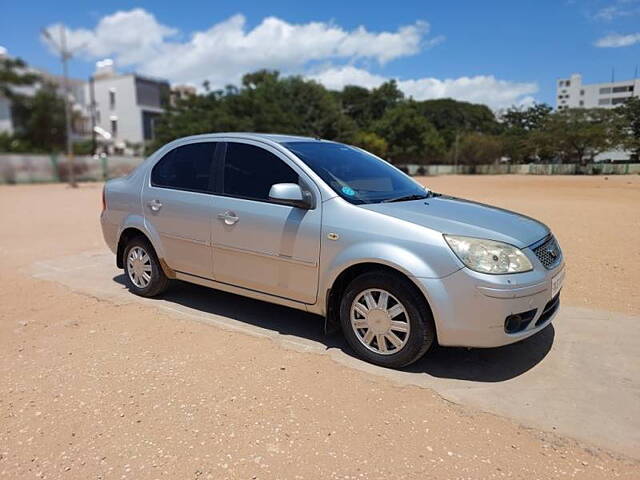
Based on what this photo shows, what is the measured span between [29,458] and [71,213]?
1277 centimetres

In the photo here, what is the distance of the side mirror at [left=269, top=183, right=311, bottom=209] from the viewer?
372 cm

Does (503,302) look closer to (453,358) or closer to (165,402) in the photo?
(453,358)

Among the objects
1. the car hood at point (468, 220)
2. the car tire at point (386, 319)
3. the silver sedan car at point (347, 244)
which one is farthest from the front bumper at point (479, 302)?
the car hood at point (468, 220)

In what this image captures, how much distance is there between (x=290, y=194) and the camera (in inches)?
147

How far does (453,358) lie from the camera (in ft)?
12.6

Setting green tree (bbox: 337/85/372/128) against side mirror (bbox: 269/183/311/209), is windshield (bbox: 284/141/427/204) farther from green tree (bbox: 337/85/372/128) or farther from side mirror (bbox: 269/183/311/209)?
green tree (bbox: 337/85/372/128)

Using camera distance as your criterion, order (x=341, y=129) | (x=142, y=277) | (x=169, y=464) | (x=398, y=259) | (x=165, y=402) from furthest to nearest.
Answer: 1. (x=341, y=129)
2. (x=142, y=277)
3. (x=398, y=259)
4. (x=165, y=402)
5. (x=169, y=464)

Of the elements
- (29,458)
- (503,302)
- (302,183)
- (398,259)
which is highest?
(302,183)

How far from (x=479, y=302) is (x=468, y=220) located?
0.68 metres

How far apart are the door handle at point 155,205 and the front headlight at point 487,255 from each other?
3.02 m

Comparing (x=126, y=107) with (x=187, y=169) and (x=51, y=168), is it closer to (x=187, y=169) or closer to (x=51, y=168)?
(x=51, y=168)

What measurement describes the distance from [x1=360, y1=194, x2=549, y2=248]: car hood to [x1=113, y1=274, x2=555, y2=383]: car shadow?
99 cm

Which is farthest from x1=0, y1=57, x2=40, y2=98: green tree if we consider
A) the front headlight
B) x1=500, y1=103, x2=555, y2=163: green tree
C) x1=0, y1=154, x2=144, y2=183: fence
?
the front headlight

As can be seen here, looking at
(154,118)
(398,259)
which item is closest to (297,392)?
(398,259)
